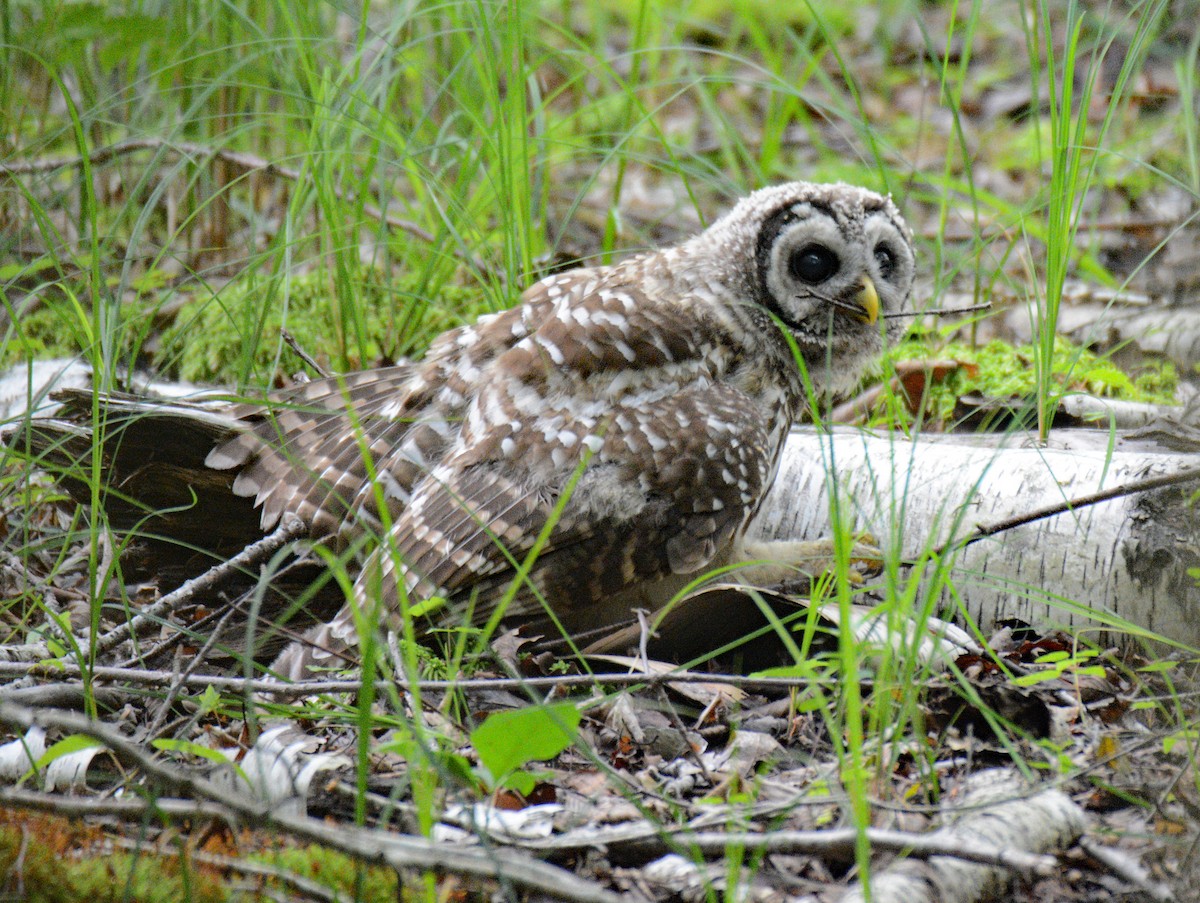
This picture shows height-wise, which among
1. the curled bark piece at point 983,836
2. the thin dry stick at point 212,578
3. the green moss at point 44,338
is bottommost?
the thin dry stick at point 212,578

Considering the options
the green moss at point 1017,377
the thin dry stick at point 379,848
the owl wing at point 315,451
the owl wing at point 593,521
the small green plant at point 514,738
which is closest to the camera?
the thin dry stick at point 379,848

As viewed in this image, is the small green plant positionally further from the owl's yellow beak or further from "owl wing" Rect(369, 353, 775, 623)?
the owl's yellow beak

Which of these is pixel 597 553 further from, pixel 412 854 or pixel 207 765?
pixel 412 854

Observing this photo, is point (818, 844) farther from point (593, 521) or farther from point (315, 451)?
point (315, 451)

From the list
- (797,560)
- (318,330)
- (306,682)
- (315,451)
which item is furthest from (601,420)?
(318,330)

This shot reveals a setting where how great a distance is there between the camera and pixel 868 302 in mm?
3344

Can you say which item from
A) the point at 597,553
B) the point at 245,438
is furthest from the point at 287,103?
the point at 597,553

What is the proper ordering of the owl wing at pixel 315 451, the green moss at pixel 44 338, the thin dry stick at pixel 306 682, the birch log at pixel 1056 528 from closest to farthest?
the thin dry stick at pixel 306 682 → the birch log at pixel 1056 528 → the owl wing at pixel 315 451 → the green moss at pixel 44 338

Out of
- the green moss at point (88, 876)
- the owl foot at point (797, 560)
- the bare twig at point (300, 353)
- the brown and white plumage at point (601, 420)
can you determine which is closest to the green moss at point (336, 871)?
the green moss at point (88, 876)

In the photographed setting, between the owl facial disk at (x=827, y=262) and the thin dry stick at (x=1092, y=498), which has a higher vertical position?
A: the owl facial disk at (x=827, y=262)

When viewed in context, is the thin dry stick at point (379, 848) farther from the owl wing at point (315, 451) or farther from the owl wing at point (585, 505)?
the owl wing at point (315, 451)

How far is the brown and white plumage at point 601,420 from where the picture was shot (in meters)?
2.90

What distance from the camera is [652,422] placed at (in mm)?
3014

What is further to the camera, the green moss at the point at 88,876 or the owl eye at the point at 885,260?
the owl eye at the point at 885,260
